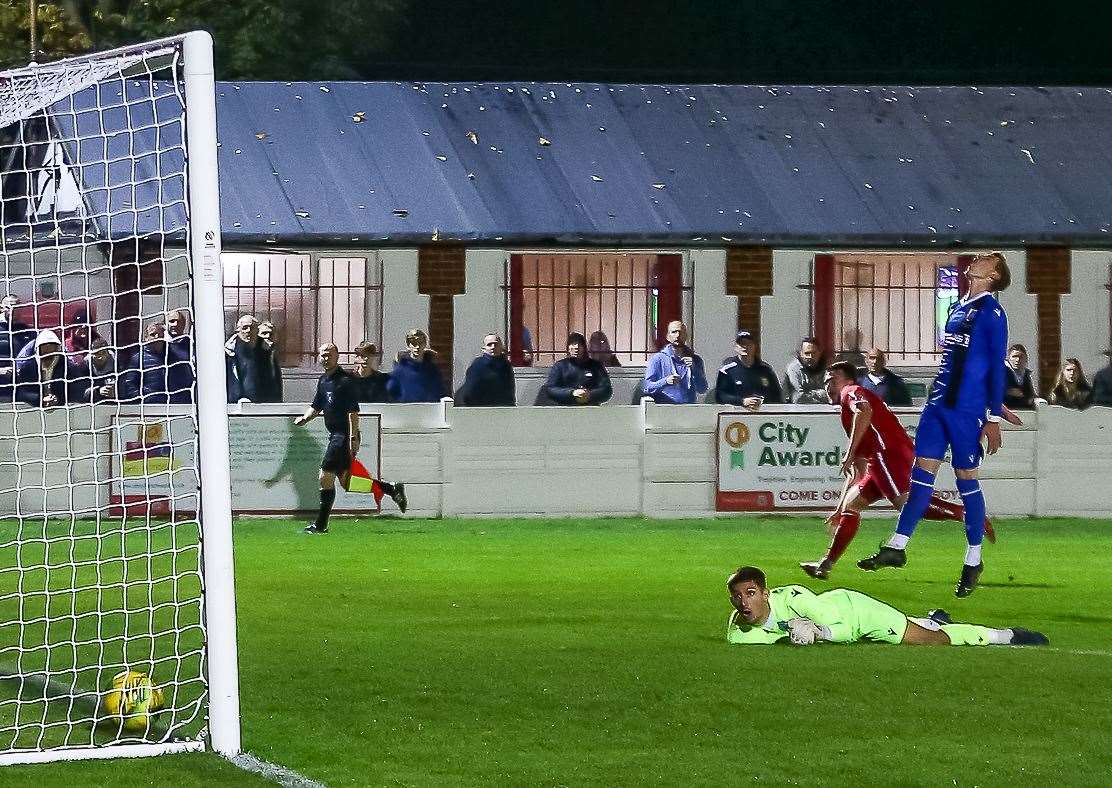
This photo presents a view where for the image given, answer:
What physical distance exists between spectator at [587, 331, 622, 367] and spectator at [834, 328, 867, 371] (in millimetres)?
2718

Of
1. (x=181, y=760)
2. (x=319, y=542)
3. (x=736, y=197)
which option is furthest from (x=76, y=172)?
(x=181, y=760)

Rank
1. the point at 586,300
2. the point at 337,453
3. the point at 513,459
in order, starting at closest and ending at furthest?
1. the point at 337,453
2. the point at 513,459
3. the point at 586,300

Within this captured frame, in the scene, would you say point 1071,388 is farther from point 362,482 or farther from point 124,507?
point 124,507

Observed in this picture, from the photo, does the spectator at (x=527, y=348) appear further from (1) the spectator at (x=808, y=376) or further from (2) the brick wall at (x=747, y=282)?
(1) the spectator at (x=808, y=376)

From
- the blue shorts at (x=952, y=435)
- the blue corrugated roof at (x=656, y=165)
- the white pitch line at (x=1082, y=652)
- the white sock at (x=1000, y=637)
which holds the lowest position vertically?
the white pitch line at (x=1082, y=652)

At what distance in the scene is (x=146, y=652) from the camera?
35.8 ft

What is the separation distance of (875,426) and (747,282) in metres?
10.6

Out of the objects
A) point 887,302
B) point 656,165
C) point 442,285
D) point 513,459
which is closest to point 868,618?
point 513,459

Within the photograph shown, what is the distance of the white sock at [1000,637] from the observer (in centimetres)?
1088

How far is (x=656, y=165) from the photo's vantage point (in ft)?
84.4

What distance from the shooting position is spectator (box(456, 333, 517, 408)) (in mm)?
20422

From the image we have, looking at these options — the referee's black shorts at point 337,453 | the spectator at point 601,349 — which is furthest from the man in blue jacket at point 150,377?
the spectator at point 601,349

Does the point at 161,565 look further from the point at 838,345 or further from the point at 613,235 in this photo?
the point at 838,345

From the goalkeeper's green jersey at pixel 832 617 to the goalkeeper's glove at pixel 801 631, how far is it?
33mm
